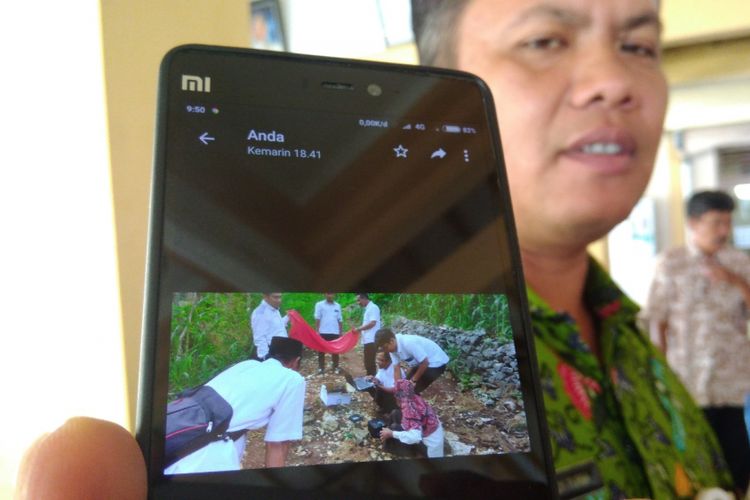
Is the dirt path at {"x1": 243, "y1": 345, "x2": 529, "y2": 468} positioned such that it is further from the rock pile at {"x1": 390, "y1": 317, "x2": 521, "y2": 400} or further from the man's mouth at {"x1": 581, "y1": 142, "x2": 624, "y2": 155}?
the man's mouth at {"x1": 581, "y1": 142, "x2": 624, "y2": 155}

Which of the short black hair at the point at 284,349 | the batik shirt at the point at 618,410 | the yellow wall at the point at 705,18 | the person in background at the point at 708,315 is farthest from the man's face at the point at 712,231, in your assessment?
the short black hair at the point at 284,349

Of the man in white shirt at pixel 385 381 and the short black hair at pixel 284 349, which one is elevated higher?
the short black hair at pixel 284 349

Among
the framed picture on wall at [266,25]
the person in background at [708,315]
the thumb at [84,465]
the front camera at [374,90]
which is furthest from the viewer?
the person in background at [708,315]

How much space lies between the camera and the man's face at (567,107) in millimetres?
420

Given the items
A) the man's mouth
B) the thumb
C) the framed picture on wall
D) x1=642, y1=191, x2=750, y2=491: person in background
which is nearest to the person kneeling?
the thumb

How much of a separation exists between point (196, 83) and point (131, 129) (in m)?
0.24

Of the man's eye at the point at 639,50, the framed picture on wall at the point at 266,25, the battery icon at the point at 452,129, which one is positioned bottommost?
the battery icon at the point at 452,129

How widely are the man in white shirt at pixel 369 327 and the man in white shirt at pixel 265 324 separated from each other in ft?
0.12

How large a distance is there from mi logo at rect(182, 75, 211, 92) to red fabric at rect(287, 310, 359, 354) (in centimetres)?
12

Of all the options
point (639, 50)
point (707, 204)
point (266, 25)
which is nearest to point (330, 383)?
point (639, 50)

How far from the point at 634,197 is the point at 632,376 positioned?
0.14 m

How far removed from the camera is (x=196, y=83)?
0.97 ft

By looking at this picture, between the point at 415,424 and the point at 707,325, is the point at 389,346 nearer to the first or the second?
the point at 415,424

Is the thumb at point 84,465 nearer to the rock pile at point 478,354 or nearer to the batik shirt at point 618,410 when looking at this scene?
the rock pile at point 478,354
